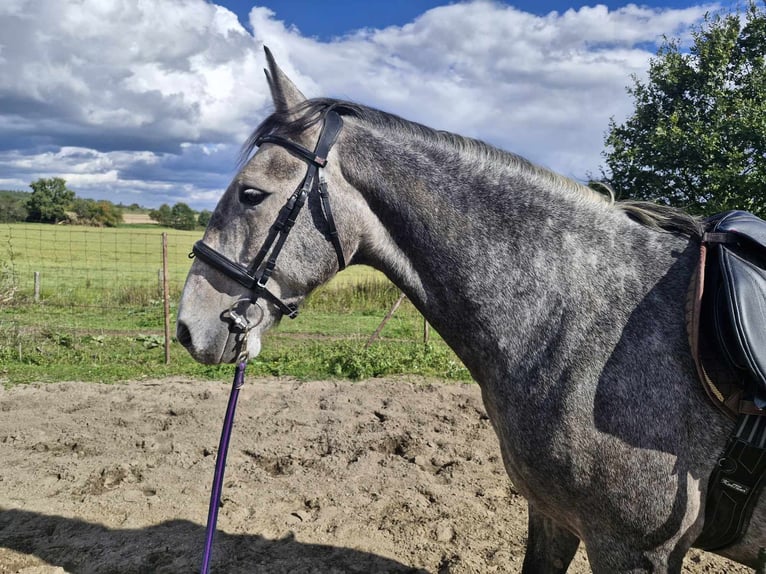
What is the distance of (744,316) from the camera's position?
1811 mm

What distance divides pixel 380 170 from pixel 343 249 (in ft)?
1.23

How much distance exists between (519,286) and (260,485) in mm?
3482

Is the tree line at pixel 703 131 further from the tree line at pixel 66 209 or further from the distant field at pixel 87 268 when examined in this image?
the tree line at pixel 66 209

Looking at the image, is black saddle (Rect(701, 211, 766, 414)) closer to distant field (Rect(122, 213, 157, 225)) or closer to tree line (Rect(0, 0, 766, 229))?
tree line (Rect(0, 0, 766, 229))

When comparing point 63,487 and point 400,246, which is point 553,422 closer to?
point 400,246

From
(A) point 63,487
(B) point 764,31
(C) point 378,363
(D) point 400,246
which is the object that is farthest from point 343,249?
(B) point 764,31

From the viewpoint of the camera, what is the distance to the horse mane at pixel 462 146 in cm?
221

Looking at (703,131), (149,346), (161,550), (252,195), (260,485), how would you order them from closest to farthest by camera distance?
(252,195), (161,550), (260,485), (149,346), (703,131)

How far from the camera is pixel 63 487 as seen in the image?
4469mm

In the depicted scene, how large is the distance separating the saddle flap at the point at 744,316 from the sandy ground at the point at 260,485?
243cm

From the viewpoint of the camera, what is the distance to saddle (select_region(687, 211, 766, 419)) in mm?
1798

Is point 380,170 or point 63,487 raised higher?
point 380,170

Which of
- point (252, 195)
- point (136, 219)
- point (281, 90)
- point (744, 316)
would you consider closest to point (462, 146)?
point (281, 90)

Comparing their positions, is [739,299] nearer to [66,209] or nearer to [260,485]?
[260,485]
